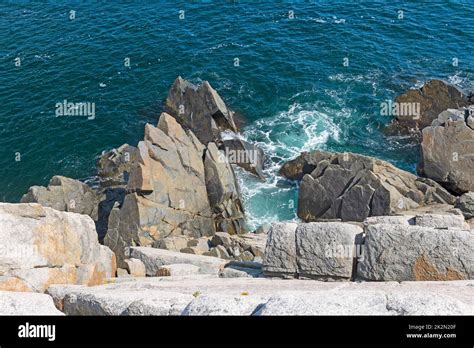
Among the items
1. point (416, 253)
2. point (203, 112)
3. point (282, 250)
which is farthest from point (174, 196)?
point (416, 253)

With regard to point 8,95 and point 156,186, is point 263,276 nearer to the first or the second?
point 156,186

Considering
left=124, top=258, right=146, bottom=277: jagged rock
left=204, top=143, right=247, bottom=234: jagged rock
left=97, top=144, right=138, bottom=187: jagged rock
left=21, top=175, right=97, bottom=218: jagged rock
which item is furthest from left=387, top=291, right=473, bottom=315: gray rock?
left=97, top=144, right=138, bottom=187: jagged rock

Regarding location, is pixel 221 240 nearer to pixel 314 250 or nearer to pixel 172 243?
pixel 172 243

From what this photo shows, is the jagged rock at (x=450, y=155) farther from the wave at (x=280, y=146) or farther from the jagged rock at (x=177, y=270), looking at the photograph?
the jagged rock at (x=177, y=270)

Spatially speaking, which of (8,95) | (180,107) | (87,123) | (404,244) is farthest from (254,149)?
(404,244)

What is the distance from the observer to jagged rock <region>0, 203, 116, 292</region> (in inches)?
975

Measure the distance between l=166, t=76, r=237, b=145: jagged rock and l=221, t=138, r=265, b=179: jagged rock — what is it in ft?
8.76

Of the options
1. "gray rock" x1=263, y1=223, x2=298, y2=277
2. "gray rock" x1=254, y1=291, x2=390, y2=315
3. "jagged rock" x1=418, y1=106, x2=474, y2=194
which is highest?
"gray rock" x1=254, y1=291, x2=390, y2=315

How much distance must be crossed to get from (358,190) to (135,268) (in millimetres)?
20447

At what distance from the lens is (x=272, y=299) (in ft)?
54.7

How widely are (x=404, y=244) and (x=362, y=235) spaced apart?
209 centimetres

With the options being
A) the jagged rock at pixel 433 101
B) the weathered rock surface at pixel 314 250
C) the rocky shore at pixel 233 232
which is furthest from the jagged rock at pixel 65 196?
the jagged rock at pixel 433 101

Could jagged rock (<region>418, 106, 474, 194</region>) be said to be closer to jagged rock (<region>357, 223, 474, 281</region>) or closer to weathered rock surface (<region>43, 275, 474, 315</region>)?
jagged rock (<region>357, 223, 474, 281</region>)

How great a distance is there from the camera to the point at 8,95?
6669 centimetres
